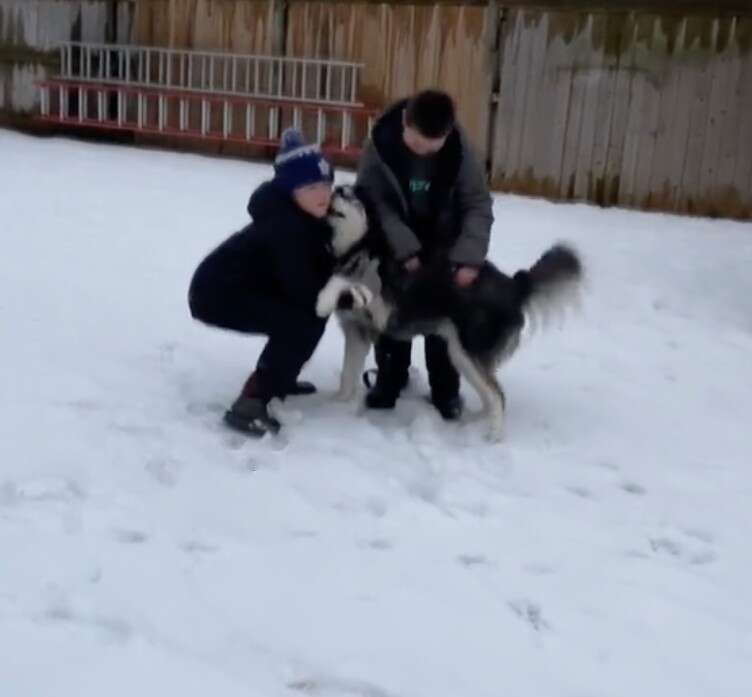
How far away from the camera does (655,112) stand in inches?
416

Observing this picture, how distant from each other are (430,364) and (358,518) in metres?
1.36

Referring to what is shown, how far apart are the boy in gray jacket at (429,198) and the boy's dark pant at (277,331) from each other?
1.52ft

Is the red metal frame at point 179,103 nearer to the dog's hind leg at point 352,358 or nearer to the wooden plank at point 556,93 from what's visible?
the wooden plank at point 556,93

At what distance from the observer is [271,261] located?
17.6 ft

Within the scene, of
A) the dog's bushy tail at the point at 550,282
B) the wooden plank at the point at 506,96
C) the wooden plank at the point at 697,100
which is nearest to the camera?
the dog's bushy tail at the point at 550,282

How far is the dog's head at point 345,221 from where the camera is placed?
5.23 metres

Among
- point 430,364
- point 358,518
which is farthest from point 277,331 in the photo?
point 358,518

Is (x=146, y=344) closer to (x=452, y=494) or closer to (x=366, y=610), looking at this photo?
(x=452, y=494)

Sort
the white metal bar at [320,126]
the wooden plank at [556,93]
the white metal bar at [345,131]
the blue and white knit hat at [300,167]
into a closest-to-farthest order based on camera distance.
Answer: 1. the blue and white knit hat at [300,167]
2. the wooden plank at [556,93]
3. the white metal bar at [345,131]
4. the white metal bar at [320,126]

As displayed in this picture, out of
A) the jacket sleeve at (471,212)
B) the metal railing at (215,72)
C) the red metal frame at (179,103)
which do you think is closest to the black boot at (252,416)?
the jacket sleeve at (471,212)

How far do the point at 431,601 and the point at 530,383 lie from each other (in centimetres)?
256

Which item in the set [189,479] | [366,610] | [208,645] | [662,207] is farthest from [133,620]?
[662,207]

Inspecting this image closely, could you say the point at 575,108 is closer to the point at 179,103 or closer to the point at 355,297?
the point at 179,103

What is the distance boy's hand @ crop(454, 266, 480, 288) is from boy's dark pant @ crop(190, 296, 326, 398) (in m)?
0.59
